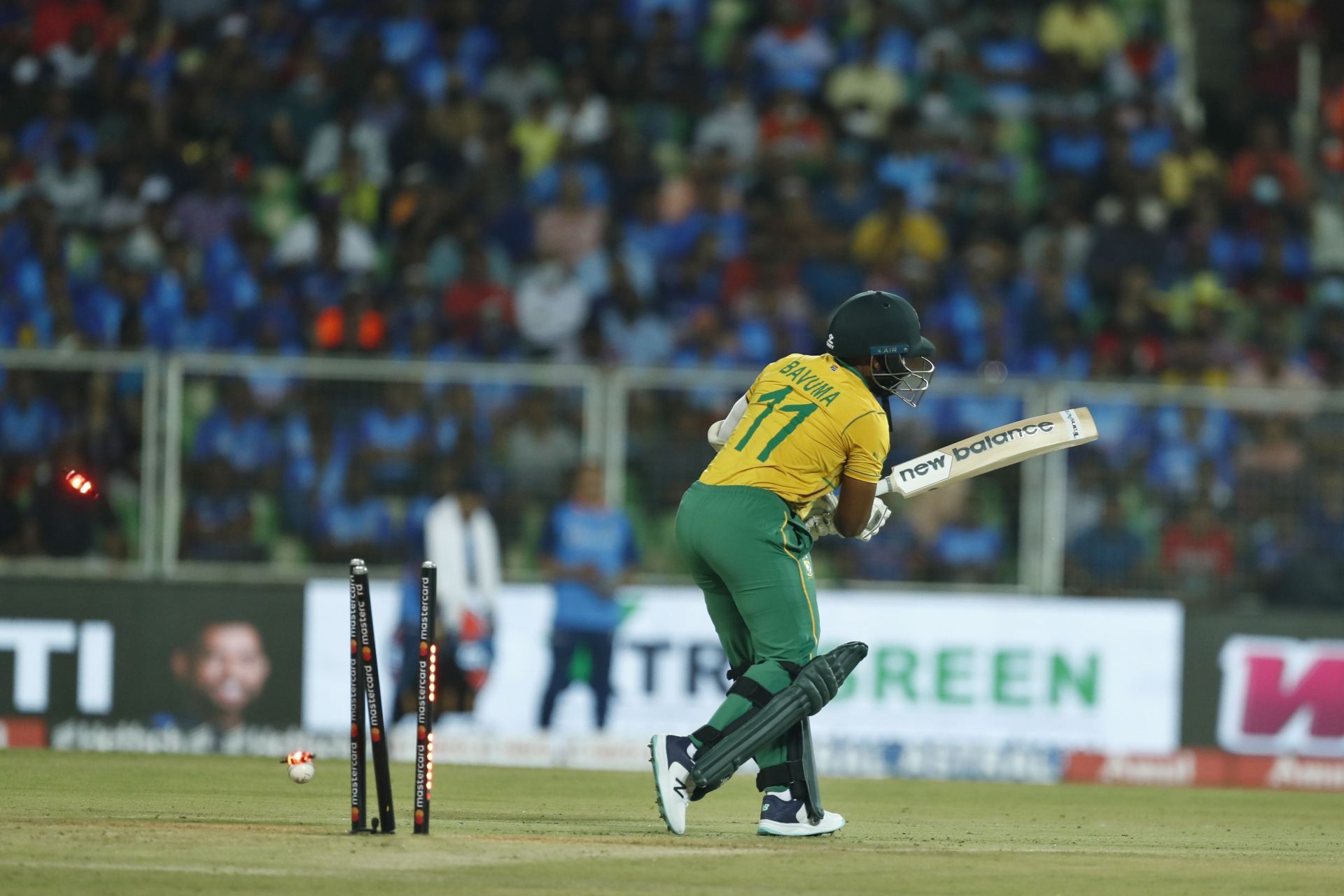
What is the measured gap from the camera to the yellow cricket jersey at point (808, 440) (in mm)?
7906

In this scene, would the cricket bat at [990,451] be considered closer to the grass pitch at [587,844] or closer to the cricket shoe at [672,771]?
the cricket shoe at [672,771]

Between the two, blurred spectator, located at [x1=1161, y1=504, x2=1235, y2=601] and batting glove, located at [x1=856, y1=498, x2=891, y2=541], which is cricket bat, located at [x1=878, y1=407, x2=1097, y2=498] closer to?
batting glove, located at [x1=856, y1=498, x2=891, y2=541]

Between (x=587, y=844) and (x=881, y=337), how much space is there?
229 centimetres

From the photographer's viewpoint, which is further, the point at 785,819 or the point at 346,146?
the point at 346,146

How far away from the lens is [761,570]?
784 centimetres

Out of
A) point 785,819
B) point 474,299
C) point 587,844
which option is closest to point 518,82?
point 474,299

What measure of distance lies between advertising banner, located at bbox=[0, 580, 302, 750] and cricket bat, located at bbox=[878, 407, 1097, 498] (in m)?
6.89

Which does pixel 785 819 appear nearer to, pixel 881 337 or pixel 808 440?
pixel 808 440

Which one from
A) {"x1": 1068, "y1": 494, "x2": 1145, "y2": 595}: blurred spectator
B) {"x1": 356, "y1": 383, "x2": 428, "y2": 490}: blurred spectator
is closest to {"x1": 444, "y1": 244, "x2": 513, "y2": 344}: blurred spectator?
{"x1": 356, "y1": 383, "x2": 428, "y2": 490}: blurred spectator

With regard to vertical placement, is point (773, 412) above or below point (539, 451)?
above

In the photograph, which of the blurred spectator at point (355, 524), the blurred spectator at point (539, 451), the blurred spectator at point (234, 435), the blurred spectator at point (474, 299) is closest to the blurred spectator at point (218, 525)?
the blurred spectator at point (234, 435)

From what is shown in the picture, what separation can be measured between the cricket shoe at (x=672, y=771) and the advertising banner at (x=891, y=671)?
20.7ft

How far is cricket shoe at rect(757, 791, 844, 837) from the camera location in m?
8.05

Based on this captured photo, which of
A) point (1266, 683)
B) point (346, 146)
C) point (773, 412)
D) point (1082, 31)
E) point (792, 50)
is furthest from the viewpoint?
point (1082, 31)
